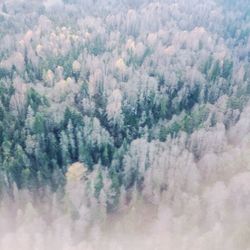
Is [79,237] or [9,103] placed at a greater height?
[9,103]

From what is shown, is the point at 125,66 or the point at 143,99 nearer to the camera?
the point at 143,99

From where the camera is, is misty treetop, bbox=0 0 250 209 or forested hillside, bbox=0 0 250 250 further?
misty treetop, bbox=0 0 250 209

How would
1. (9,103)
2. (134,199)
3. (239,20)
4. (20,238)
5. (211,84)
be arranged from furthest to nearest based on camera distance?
(239,20), (211,84), (9,103), (134,199), (20,238)

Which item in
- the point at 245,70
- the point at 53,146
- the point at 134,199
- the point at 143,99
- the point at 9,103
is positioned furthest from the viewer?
the point at 245,70

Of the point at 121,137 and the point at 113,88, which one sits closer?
the point at 121,137

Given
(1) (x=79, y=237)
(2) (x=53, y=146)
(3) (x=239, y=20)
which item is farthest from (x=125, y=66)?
(3) (x=239, y=20)

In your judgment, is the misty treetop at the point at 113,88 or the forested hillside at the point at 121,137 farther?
the misty treetop at the point at 113,88

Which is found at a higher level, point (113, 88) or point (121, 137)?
point (113, 88)

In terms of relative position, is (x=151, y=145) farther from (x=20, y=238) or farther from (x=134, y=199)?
(x=20, y=238)
